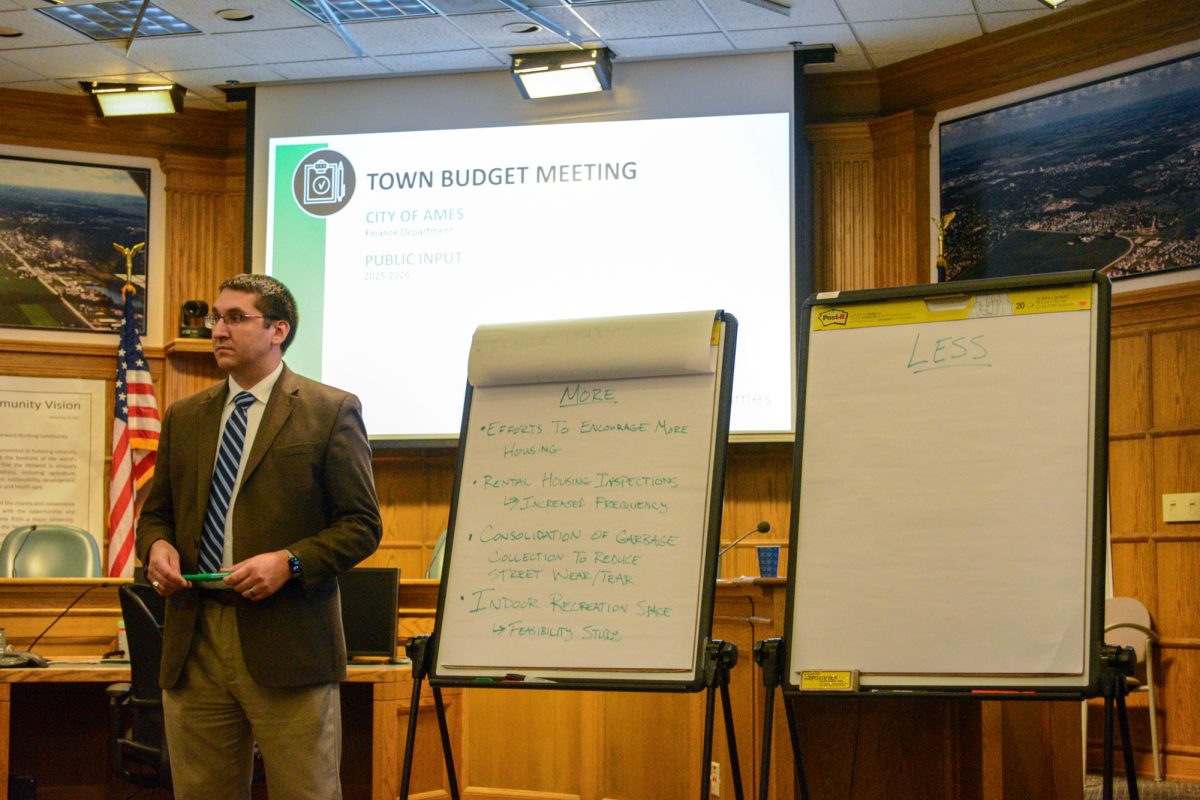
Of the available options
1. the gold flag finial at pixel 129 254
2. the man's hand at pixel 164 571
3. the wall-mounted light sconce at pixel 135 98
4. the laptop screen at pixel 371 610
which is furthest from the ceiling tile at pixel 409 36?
the man's hand at pixel 164 571

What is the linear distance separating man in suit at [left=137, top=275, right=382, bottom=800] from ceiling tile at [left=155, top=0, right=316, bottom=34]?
3853 millimetres

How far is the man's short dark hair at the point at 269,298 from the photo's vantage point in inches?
118

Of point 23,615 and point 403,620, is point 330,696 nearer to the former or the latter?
point 403,620

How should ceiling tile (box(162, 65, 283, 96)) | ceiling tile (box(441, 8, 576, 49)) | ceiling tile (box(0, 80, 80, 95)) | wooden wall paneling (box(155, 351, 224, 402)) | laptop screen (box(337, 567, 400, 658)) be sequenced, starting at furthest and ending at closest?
wooden wall paneling (box(155, 351, 224, 402)) → ceiling tile (box(0, 80, 80, 95)) → ceiling tile (box(162, 65, 283, 96)) → ceiling tile (box(441, 8, 576, 49)) → laptop screen (box(337, 567, 400, 658))

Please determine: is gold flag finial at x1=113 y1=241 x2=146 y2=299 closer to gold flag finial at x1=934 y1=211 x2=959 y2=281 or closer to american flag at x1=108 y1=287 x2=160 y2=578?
american flag at x1=108 y1=287 x2=160 y2=578

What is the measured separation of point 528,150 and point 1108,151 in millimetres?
2868

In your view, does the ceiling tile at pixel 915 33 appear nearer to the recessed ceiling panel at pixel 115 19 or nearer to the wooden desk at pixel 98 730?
the recessed ceiling panel at pixel 115 19

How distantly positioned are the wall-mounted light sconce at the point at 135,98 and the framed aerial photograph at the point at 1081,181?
163 inches

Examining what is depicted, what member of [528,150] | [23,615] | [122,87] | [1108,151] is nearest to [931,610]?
[23,615]

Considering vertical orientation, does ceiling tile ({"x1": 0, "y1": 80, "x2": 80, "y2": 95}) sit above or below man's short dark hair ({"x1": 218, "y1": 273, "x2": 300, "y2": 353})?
above

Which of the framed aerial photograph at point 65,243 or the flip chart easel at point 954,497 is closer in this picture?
the flip chart easel at point 954,497

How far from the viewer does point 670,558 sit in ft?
8.90

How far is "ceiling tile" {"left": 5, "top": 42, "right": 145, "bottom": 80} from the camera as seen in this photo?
7.03 m

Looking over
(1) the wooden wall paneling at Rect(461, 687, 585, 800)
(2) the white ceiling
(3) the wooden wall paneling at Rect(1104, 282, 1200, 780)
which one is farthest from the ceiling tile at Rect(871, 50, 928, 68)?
(1) the wooden wall paneling at Rect(461, 687, 585, 800)
